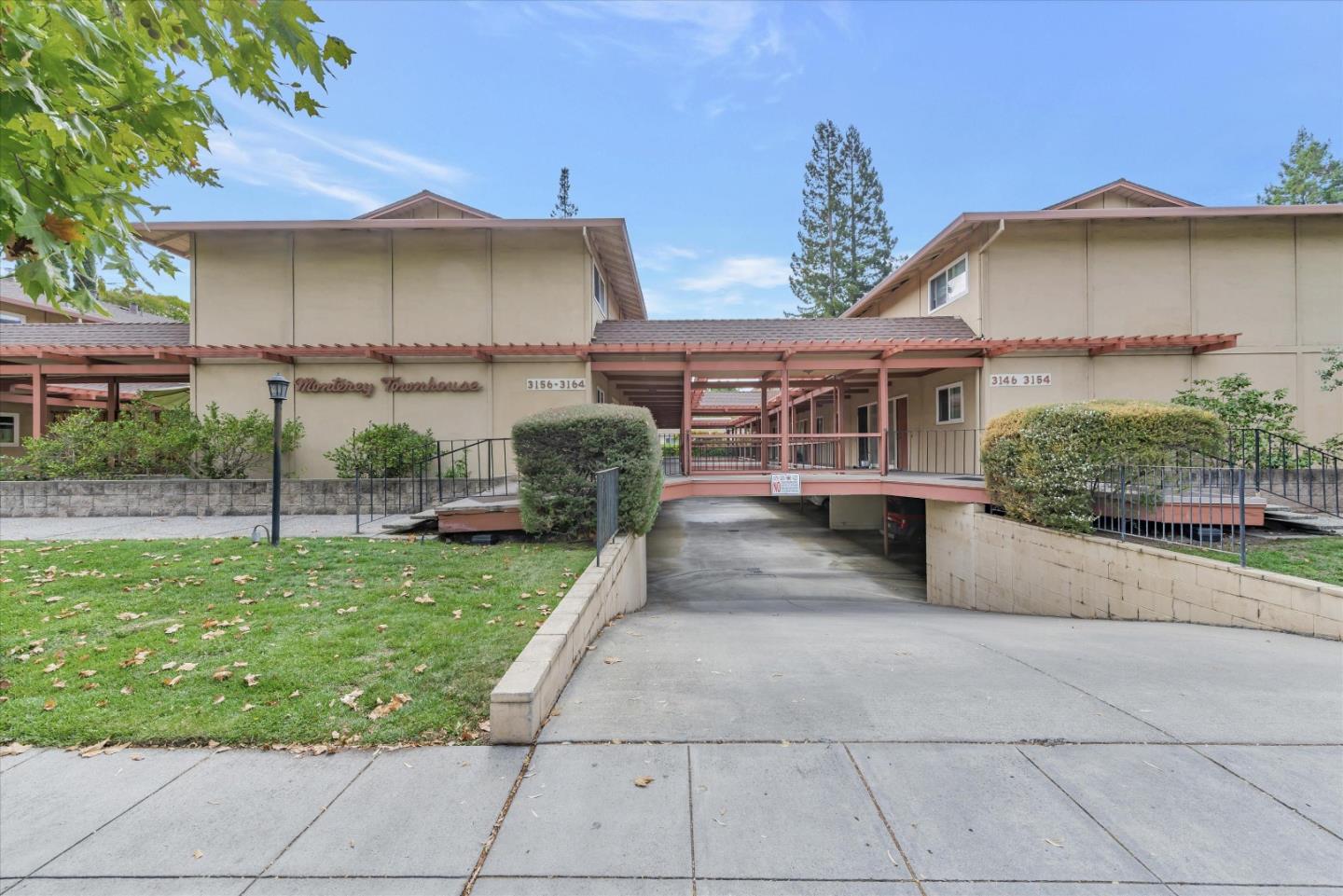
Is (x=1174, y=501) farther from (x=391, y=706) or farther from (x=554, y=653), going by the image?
(x=391, y=706)

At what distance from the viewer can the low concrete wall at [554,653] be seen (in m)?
2.96

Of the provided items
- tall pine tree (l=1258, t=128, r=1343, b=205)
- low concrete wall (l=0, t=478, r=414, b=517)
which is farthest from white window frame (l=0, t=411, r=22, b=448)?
tall pine tree (l=1258, t=128, r=1343, b=205)

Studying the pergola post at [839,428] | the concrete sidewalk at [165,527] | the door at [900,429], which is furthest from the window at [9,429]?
the door at [900,429]

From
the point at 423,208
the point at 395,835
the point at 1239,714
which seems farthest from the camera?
the point at 423,208

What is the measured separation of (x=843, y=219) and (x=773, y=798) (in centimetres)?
3899

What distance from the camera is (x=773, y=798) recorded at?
2.53 metres

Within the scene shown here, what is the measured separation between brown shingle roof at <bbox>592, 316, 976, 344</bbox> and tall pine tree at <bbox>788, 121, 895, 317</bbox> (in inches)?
872

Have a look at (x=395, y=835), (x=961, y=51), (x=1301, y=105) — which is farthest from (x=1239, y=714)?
(x=1301, y=105)

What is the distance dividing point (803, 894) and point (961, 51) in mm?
27046

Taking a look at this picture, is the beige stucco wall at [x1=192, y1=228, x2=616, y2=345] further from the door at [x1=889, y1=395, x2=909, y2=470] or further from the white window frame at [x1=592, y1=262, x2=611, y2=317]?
the door at [x1=889, y1=395, x2=909, y2=470]

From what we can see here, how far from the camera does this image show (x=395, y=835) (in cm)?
230

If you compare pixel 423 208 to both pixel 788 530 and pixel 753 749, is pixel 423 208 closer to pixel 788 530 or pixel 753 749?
pixel 788 530

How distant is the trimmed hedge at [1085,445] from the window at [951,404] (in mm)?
5609

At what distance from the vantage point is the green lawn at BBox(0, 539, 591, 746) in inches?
124
